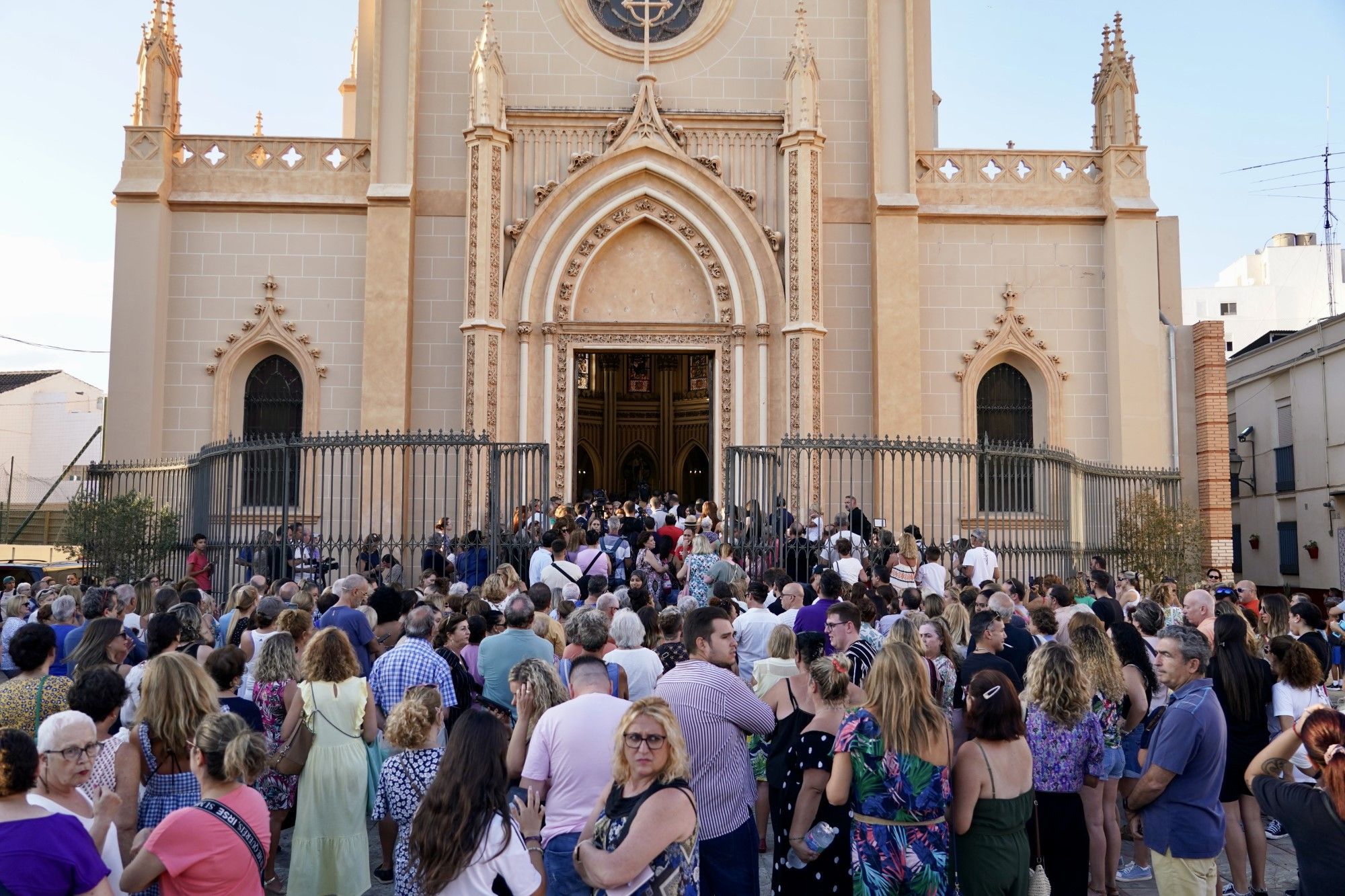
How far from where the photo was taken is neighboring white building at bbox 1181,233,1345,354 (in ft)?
163

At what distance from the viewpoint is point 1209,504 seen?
2242 centimetres

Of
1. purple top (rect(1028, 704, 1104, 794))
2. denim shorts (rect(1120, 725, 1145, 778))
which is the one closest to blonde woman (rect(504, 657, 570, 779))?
purple top (rect(1028, 704, 1104, 794))

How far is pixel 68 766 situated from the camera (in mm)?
4656

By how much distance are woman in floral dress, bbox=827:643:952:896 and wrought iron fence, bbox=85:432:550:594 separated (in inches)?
401

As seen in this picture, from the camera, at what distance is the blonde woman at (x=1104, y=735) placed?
7.19m

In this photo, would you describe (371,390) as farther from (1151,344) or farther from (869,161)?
(1151,344)

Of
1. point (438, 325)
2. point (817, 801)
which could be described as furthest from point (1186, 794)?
point (438, 325)

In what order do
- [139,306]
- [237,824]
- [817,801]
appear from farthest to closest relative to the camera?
[139,306] → [817,801] → [237,824]

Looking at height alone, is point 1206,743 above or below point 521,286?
below

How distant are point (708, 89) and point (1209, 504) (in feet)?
40.1

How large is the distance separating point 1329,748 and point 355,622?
669cm

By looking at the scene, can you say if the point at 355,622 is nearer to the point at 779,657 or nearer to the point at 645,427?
the point at 779,657

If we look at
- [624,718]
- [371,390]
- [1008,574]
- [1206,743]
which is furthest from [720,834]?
[371,390]

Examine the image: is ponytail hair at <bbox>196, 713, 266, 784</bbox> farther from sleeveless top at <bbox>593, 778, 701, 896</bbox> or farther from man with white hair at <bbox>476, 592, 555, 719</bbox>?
man with white hair at <bbox>476, 592, 555, 719</bbox>
